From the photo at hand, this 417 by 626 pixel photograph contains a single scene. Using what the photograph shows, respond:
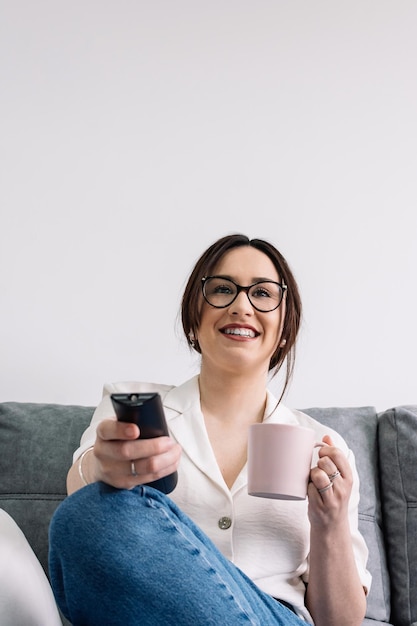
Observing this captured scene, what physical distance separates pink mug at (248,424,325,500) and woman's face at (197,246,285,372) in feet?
1.05

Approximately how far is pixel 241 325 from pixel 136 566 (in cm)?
63

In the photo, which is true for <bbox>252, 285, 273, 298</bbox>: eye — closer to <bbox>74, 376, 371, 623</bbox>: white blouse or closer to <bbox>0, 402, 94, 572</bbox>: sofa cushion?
<bbox>74, 376, 371, 623</bbox>: white blouse

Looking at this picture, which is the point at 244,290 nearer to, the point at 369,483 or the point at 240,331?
the point at 240,331

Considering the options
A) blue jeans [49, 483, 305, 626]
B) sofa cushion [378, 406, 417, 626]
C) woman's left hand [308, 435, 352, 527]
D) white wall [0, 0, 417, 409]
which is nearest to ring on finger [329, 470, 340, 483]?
woman's left hand [308, 435, 352, 527]

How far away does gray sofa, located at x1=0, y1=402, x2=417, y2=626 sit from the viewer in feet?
5.49

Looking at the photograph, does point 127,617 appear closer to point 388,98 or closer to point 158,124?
point 158,124

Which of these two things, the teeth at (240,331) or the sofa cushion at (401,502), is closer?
the teeth at (240,331)

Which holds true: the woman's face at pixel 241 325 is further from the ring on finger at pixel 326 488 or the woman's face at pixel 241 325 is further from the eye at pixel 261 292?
the ring on finger at pixel 326 488

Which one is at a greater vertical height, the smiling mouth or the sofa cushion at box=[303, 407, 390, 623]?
the smiling mouth

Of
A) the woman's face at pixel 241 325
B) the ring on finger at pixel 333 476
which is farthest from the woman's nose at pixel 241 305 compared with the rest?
the ring on finger at pixel 333 476

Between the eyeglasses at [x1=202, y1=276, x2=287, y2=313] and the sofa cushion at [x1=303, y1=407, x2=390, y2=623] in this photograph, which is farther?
the sofa cushion at [x1=303, y1=407, x2=390, y2=623]

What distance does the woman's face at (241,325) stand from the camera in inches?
59.9

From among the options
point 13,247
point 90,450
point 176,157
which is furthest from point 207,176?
point 90,450

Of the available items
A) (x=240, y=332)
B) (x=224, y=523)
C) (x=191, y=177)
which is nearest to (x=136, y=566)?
(x=224, y=523)
